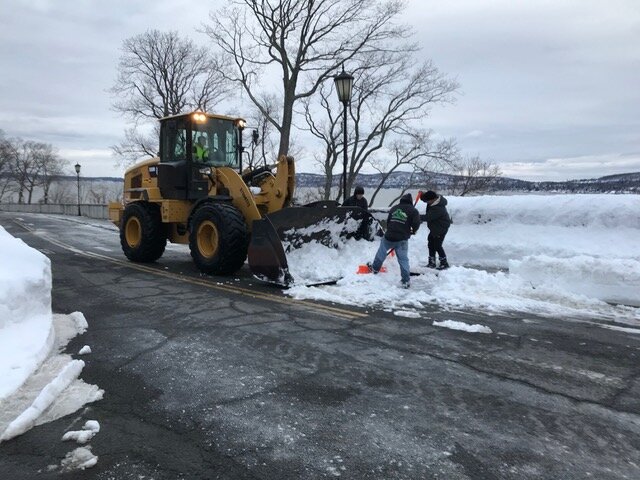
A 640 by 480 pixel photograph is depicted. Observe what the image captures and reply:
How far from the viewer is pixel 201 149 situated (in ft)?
33.2

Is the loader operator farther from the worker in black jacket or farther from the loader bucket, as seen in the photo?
the worker in black jacket

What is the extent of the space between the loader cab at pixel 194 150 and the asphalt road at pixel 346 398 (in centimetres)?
416

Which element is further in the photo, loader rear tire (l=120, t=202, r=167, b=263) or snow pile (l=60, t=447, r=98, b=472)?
loader rear tire (l=120, t=202, r=167, b=263)

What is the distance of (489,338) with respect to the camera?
533 centimetres

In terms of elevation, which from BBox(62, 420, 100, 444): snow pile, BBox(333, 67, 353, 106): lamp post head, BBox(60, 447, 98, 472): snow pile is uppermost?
BBox(333, 67, 353, 106): lamp post head

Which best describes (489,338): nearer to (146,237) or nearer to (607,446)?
(607,446)

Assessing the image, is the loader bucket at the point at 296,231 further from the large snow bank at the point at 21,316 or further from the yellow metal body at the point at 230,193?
the large snow bank at the point at 21,316

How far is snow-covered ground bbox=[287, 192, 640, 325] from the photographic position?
7.09 metres

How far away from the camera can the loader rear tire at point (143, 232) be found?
428 inches

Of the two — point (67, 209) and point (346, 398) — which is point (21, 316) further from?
point (67, 209)

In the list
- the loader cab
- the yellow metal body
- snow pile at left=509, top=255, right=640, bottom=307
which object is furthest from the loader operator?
snow pile at left=509, top=255, right=640, bottom=307

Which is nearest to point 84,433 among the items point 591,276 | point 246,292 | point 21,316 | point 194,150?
point 21,316

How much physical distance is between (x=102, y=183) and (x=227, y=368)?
102283 millimetres

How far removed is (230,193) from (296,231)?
1.93m
